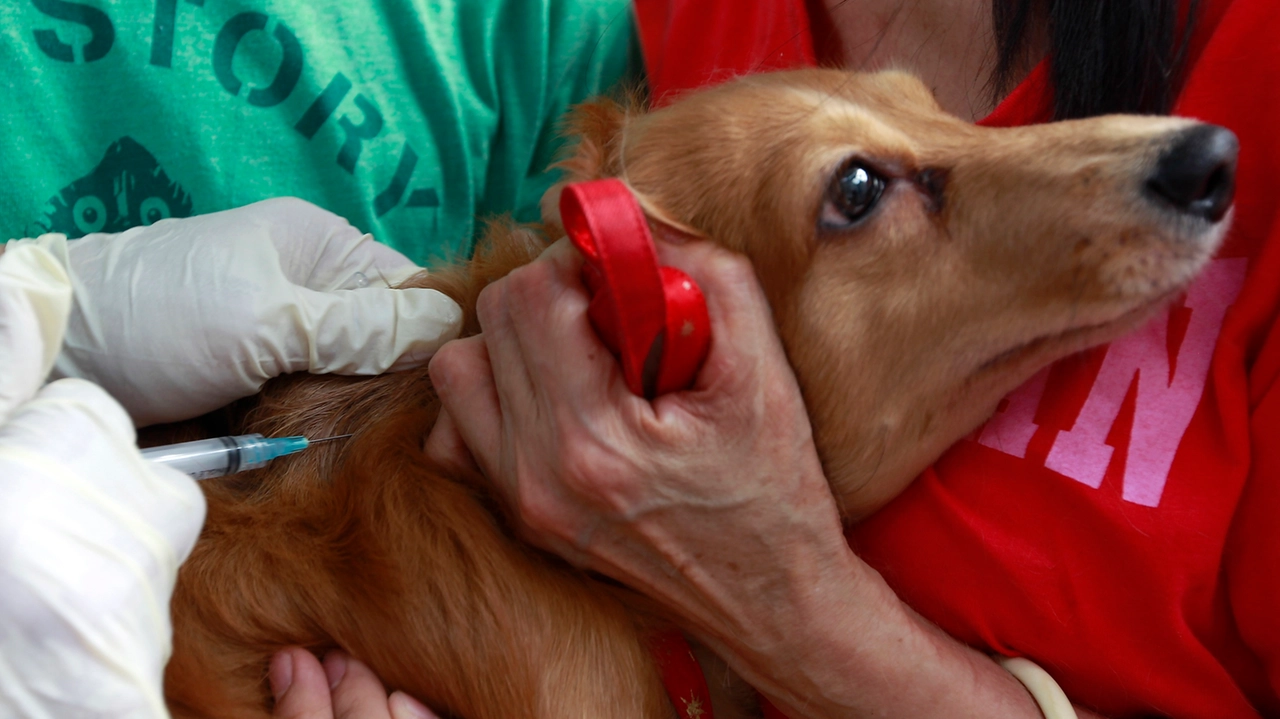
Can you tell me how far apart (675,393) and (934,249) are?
33cm

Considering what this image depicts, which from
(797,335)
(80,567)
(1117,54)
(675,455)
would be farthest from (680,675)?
(1117,54)

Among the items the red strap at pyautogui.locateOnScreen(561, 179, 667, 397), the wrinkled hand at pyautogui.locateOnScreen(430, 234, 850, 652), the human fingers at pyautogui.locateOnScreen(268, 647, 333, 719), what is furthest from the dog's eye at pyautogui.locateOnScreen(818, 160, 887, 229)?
the human fingers at pyautogui.locateOnScreen(268, 647, 333, 719)

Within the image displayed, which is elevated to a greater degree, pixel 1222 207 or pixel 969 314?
pixel 1222 207

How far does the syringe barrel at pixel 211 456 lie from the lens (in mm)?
981

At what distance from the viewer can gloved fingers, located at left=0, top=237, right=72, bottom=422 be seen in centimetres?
69

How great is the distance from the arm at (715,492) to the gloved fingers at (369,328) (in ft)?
0.49

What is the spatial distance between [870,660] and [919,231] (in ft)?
1.62

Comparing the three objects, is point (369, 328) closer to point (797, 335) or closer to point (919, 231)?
point (797, 335)

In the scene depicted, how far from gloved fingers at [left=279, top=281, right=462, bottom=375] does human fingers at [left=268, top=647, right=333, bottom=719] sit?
1.23 feet

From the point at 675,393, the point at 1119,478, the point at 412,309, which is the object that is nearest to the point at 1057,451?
the point at 1119,478

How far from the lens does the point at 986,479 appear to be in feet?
3.32

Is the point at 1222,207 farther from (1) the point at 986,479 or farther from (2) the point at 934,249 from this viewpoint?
(1) the point at 986,479

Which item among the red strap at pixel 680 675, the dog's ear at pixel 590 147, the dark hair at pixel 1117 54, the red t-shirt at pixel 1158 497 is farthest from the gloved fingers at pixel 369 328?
the dark hair at pixel 1117 54

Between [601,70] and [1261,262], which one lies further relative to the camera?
[601,70]
